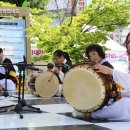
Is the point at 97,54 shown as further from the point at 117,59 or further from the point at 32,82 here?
the point at 117,59

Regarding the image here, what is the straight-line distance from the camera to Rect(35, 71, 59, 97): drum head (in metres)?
6.10

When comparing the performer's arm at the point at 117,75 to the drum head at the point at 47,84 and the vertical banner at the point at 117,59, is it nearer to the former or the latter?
the drum head at the point at 47,84

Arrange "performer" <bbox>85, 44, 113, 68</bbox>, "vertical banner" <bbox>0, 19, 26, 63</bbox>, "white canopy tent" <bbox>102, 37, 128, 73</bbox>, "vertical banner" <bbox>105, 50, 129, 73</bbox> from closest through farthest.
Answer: "performer" <bbox>85, 44, 113, 68</bbox>
"vertical banner" <bbox>0, 19, 26, 63</bbox>
"white canopy tent" <bbox>102, 37, 128, 73</bbox>
"vertical banner" <bbox>105, 50, 129, 73</bbox>

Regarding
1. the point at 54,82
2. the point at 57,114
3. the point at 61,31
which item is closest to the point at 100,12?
the point at 61,31

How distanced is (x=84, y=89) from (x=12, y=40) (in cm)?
525

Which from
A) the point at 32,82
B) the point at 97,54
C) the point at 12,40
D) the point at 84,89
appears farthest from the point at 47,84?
the point at 12,40

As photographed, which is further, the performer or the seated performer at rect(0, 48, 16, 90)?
the seated performer at rect(0, 48, 16, 90)

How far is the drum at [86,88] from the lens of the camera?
3.62 metres

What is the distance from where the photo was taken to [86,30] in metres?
10.1

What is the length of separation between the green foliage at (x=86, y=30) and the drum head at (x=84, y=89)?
5.82m

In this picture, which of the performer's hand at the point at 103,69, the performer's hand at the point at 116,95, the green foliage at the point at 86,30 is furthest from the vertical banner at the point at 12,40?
the performer's hand at the point at 103,69

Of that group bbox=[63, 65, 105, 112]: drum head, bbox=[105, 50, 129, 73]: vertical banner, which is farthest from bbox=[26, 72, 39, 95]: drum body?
bbox=[105, 50, 129, 73]: vertical banner

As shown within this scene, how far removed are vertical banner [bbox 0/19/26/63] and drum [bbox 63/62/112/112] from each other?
195 inches

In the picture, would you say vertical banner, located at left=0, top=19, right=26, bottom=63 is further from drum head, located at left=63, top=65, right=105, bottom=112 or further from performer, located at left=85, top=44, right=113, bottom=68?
drum head, located at left=63, top=65, right=105, bottom=112
